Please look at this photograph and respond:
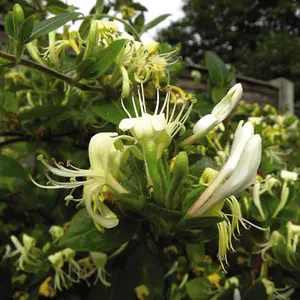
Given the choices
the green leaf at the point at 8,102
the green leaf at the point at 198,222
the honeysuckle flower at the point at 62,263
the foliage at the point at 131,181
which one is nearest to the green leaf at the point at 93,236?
the foliage at the point at 131,181

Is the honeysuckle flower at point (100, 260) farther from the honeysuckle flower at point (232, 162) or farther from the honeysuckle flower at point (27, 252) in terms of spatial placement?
the honeysuckle flower at point (232, 162)

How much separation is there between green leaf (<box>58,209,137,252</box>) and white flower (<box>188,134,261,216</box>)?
0.40 ft

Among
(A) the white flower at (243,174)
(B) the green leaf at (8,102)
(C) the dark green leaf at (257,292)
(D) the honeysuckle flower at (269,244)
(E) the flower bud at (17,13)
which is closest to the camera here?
(A) the white flower at (243,174)

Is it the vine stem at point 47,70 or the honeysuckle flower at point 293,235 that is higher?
the vine stem at point 47,70

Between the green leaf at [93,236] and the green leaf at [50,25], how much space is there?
0.71 feet

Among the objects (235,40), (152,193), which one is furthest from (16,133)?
(235,40)

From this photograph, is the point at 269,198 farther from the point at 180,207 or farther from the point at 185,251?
the point at 180,207

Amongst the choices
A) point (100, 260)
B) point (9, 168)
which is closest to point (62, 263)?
point (100, 260)

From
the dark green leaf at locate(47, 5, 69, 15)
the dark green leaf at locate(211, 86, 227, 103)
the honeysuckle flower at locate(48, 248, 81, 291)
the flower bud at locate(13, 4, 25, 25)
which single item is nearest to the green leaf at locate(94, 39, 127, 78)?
the flower bud at locate(13, 4, 25, 25)

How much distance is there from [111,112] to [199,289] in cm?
32

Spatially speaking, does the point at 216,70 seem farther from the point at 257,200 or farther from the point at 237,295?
the point at 237,295

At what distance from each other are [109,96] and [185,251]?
0.35 meters

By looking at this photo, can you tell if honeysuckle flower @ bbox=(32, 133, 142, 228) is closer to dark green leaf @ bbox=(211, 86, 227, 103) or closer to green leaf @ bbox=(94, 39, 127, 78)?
green leaf @ bbox=(94, 39, 127, 78)

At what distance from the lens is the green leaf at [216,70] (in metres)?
0.98
